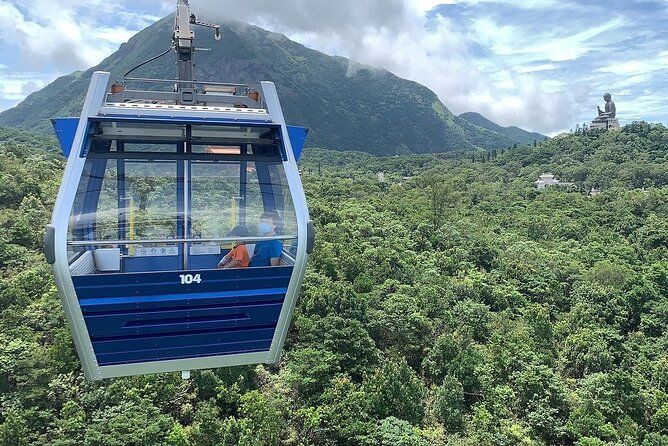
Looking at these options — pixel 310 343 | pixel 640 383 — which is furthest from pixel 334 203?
pixel 640 383

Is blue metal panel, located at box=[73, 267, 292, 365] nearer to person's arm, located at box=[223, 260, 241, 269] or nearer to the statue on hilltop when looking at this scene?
person's arm, located at box=[223, 260, 241, 269]

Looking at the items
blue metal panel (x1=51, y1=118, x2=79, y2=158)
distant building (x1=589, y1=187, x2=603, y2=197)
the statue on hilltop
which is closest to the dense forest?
blue metal panel (x1=51, y1=118, x2=79, y2=158)

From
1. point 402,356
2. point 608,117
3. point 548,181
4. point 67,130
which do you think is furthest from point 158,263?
point 608,117

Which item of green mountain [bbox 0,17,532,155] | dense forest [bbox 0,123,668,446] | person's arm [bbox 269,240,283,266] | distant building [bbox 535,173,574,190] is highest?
green mountain [bbox 0,17,532,155]

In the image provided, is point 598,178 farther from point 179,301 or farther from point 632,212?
point 179,301

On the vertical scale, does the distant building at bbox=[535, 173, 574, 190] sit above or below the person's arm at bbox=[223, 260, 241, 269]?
above

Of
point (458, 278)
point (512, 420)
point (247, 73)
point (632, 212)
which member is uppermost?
point (247, 73)

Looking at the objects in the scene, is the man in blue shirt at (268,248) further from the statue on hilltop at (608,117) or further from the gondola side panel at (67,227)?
the statue on hilltop at (608,117)
